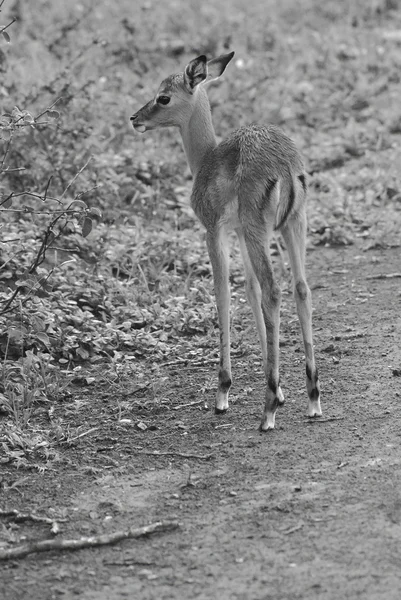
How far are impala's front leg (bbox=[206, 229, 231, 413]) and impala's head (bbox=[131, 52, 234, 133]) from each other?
0.95 metres

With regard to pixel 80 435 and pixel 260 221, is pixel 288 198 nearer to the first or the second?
pixel 260 221

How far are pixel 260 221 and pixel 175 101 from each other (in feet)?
4.07

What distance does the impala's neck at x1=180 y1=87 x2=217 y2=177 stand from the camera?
5.62 m

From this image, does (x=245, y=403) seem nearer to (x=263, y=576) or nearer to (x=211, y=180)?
(x=211, y=180)

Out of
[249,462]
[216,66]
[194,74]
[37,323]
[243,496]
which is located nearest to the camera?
[243,496]

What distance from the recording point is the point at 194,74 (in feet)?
18.5

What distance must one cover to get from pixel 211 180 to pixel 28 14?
9.50 m

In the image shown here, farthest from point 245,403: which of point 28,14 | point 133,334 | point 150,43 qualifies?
point 28,14

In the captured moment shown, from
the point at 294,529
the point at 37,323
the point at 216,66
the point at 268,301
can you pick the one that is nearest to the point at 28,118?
the point at 37,323

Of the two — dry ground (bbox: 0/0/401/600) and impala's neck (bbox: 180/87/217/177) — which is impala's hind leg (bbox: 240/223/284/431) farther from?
impala's neck (bbox: 180/87/217/177)

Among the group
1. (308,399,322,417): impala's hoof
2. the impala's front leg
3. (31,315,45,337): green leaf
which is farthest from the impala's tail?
(31,315,45,337): green leaf

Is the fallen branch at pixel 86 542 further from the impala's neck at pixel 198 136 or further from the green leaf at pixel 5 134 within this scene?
the impala's neck at pixel 198 136

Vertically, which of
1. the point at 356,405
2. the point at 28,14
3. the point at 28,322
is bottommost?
the point at 356,405

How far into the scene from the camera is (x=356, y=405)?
16.9 ft
